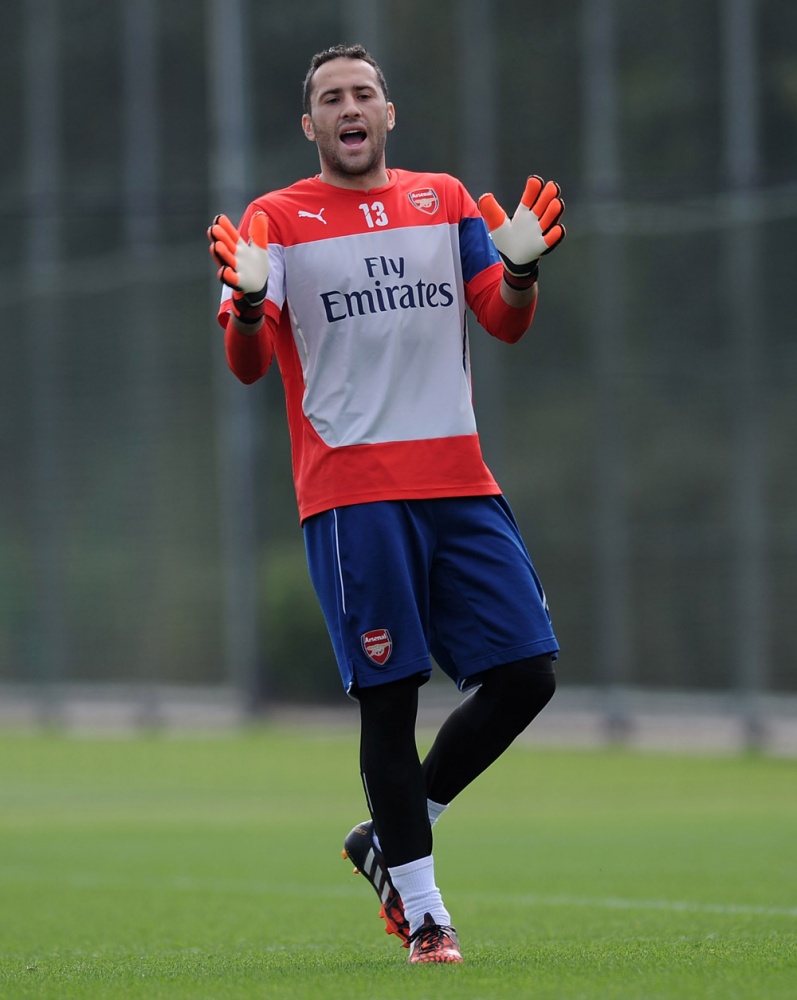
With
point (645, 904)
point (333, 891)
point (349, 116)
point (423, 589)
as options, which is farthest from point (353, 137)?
point (333, 891)

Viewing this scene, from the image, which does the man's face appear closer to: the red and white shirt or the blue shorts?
the red and white shirt

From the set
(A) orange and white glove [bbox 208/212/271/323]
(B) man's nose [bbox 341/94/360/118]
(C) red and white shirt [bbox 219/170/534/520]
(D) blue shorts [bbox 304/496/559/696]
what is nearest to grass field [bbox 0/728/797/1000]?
(D) blue shorts [bbox 304/496/559/696]

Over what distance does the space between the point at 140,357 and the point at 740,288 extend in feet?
21.8

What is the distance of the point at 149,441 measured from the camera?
19.1 meters

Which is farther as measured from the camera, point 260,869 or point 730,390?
point 730,390

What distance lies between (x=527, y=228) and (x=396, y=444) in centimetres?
61

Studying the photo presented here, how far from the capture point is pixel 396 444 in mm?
4859

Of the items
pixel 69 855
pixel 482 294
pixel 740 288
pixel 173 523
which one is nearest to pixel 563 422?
pixel 740 288

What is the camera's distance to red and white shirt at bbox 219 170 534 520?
15.9 ft

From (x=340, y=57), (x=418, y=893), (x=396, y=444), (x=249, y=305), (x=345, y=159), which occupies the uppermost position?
(x=340, y=57)

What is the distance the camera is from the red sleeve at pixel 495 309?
4887mm

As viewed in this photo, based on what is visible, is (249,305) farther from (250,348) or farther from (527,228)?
(527,228)

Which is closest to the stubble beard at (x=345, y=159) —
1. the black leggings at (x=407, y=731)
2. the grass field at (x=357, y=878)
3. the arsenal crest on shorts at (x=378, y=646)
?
the arsenal crest on shorts at (x=378, y=646)

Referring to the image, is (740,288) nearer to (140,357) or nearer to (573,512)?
(573,512)
